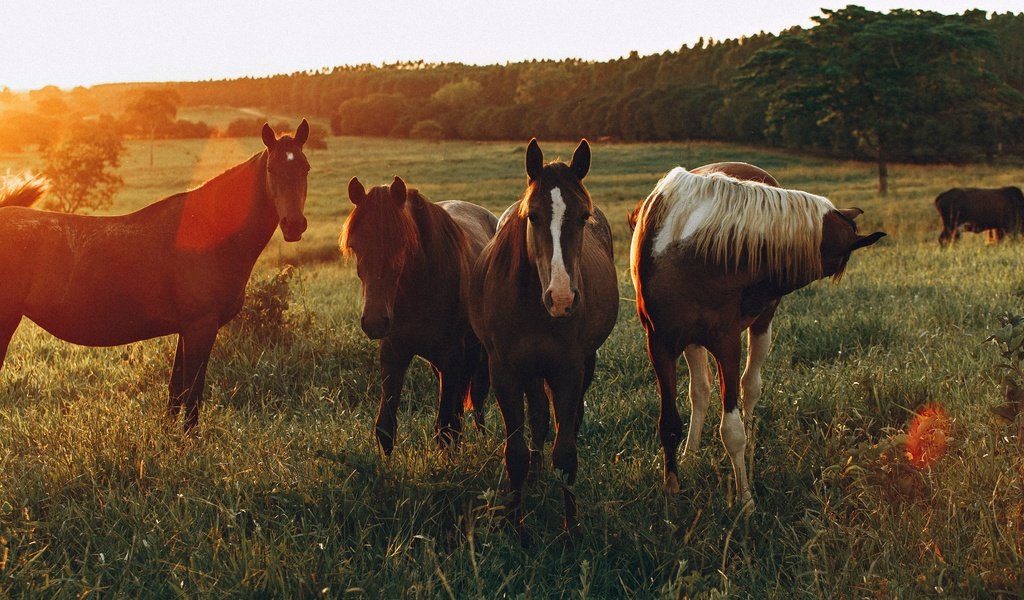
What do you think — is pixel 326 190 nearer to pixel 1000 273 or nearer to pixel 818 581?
pixel 1000 273

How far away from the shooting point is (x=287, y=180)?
458 centimetres

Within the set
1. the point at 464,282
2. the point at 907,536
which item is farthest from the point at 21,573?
the point at 907,536

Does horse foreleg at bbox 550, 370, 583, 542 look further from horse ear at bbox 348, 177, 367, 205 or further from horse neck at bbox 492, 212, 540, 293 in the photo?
horse ear at bbox 348, 177, 367, 205

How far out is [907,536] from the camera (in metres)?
3.10

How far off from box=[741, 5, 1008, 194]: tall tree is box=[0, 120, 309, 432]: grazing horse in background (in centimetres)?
3010

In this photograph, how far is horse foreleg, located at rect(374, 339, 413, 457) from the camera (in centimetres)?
435

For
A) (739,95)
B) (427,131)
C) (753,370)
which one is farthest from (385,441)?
(427,131)

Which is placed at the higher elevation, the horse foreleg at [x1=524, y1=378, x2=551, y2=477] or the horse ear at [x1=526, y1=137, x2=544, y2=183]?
the horse ear at [x1=526, y1=137, x2=544, y2=183]

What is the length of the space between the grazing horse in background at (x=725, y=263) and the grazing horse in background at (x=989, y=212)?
572 inches

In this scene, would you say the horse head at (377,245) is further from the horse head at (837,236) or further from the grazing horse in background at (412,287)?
the horse head at (837,236)

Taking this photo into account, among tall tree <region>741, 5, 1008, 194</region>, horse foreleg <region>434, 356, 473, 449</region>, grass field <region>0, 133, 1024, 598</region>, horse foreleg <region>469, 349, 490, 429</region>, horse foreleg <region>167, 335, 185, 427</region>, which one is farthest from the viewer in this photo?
tall tree <region>741, 5, 1008, 194</region>

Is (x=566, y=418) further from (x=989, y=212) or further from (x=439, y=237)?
(x=989, y=212)

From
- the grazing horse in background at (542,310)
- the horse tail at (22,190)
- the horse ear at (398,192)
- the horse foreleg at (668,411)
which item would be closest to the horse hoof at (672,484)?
the horse foreleg at (668,411)

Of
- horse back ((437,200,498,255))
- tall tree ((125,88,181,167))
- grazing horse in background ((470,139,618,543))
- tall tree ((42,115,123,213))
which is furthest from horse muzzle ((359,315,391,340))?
tall tree ((125,88,181,167))
